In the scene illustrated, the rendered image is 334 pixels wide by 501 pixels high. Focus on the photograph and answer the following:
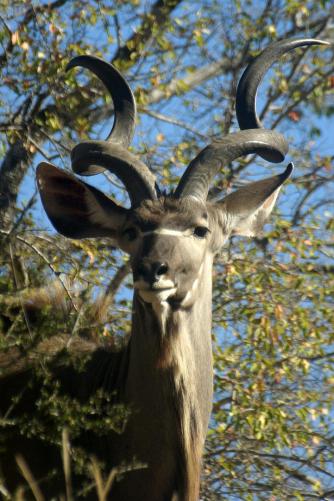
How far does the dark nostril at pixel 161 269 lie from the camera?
5.10 meters

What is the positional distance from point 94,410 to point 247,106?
6.97 ft

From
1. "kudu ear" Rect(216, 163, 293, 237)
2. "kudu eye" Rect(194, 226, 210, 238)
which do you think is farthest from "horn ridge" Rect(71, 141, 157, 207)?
"kudu ear" Rect(216, 163, 293, 237)

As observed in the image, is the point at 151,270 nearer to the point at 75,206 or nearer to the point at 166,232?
the point at 166,232

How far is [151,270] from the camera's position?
5.09 meters

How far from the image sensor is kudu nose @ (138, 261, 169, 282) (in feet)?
16.6

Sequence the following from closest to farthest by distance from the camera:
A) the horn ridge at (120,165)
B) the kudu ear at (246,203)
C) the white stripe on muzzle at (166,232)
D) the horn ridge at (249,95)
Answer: the white stripe on muzzle at (166,232) → the horn ridge at (120,165) → the kudu ear at (246,203) → the horn ridge at (249,95)

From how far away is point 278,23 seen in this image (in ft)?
29.1

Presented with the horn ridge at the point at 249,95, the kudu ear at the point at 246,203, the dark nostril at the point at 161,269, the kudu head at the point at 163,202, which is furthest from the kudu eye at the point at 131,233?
the horn ridge at the point at 249,95

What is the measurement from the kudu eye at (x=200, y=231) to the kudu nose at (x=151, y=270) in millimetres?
566

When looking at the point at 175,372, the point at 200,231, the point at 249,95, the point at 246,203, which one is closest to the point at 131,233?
the point at 200,231

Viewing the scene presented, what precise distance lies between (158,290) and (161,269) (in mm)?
104

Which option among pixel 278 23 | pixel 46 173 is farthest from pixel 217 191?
pixel 46 173

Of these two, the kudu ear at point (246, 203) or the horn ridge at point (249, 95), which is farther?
the horn ridge at point (249, 95)

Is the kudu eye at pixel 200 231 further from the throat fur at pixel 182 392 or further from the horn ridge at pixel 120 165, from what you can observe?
the throat fur at pixel 182 392
